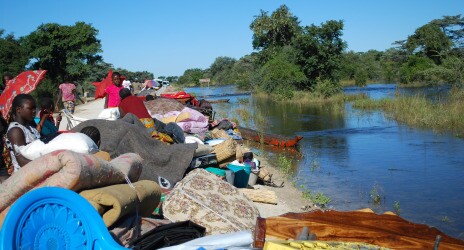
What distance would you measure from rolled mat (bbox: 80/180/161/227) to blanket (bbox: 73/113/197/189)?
2.45 meters

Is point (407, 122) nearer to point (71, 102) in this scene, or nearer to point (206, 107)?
point (206, 107)

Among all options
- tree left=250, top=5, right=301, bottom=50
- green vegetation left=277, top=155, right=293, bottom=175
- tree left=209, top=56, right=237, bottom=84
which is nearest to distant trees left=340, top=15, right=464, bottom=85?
tree left=250, top=5, right=301, bottom=50

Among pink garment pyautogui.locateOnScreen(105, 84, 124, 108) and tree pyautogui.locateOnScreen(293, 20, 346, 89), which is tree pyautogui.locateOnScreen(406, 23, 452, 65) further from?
pink garment pyautogui.locateOnScreen(105, 84, 124, 108)

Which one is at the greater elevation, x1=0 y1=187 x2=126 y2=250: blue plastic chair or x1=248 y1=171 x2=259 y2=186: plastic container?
x1=0 y1=187 x2=126 y2=250: blue plastic chair

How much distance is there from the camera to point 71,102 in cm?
1254

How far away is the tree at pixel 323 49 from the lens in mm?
39906

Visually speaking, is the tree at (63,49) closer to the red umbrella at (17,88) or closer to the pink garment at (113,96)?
the pink garment at (113,96)

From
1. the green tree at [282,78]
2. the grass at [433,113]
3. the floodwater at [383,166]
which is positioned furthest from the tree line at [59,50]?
the grass at [433,113]

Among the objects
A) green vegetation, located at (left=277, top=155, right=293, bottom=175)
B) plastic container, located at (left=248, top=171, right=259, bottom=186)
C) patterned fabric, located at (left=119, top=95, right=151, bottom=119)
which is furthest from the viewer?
green vegetation, located at (left=277, top=155, right=293, bottom=175)

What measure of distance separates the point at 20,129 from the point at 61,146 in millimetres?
677

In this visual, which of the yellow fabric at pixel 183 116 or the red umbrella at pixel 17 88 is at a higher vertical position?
the red umbrella at pixel 17 88

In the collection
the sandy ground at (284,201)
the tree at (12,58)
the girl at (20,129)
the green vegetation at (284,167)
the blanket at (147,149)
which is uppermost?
the tree at (12,58)

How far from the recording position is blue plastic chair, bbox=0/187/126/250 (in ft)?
9.49

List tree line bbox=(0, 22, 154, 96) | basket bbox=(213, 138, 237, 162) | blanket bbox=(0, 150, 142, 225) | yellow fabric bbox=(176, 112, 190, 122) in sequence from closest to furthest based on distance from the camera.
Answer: blanket bbox=(0, 150, 142, 225) → basket bbox=(213, 138, 237, 162) → yellow fabric bbox=(176, 112, 190, 122) → tree line bbox=(0, 22, 154, 96)
